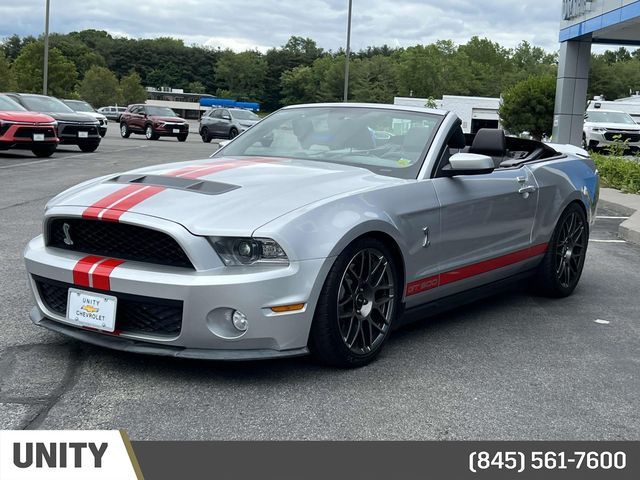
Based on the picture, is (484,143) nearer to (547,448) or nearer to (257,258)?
(257,258)

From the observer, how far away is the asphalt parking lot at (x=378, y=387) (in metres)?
3.53

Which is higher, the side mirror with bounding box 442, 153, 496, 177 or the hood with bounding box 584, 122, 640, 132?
the hood with bounding box 584, 122, 640, 132

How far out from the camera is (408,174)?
16.0ft

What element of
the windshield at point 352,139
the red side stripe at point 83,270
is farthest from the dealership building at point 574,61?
the red side stripe at point 83,270

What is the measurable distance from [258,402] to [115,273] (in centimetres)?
89

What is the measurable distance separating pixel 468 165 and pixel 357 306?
3.92 feet

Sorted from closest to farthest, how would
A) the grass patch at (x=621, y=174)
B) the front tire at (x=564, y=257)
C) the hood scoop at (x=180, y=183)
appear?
1. the hood scoop at (x=180, y=183)
2. the front tire at (x=564, y=257)
3. the grass patch at (x=621, y=174)

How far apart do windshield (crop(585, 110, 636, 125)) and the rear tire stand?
1903cm

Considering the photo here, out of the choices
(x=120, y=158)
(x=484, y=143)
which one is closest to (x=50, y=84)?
(x=120, y=158)

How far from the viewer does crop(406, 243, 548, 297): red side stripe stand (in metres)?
4.77

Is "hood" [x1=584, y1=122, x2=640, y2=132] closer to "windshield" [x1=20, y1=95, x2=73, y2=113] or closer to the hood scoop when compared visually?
"windshield" [x1=20, y1=95, x2=73, y2=113]

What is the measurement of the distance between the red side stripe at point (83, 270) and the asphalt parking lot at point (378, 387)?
45cm

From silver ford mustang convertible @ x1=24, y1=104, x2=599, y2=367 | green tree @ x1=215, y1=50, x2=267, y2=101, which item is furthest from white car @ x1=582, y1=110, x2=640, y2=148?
green tree @ x1=215, y1=50, x2=267, y2=101

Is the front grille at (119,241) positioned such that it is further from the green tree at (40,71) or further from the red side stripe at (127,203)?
the green tree at (40,71)
